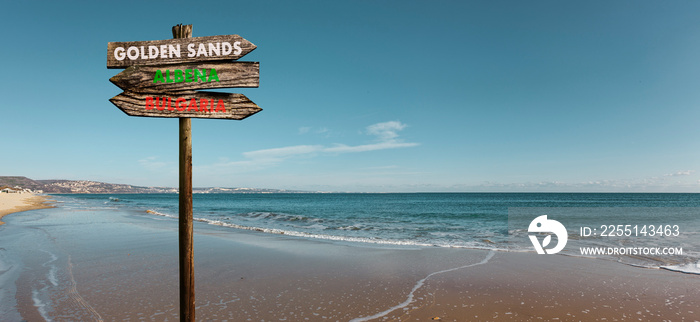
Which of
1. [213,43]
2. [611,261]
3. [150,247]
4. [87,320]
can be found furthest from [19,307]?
[611,261]

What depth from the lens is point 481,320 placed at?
4.83 metres

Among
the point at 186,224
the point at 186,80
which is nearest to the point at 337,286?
the point at 186,224

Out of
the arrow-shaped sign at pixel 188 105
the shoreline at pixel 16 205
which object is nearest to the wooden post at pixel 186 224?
the arrow-shaped sign at pixel 188 105

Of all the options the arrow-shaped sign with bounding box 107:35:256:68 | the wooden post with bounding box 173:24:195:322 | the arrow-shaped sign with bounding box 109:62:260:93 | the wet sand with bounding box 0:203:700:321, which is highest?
the arrow-shaped sign with bounding box 107:35:256:68

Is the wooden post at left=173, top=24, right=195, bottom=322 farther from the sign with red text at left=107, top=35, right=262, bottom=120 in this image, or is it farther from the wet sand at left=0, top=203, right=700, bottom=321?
the wet sand at left=0, top=203, right=700, bottom=321

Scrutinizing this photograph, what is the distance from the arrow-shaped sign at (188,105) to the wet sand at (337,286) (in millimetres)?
3111

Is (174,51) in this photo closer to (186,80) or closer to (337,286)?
(186,80)

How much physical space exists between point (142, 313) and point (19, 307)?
196cm

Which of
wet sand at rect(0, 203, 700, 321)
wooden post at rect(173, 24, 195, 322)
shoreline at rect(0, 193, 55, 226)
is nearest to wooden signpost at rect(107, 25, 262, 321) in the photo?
wooden post at rect(173, 24, 195, 322)

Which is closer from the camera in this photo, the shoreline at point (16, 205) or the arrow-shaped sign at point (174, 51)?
the arrow-shaped sign at point (174, 51)

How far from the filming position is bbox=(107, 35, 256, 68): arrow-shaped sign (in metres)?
3.41

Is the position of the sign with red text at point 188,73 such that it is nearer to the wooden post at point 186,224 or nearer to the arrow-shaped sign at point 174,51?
the arrow-shaped sign at point 174,51

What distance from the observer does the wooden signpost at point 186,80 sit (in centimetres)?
336

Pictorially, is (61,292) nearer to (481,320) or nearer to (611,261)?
(481,320)
